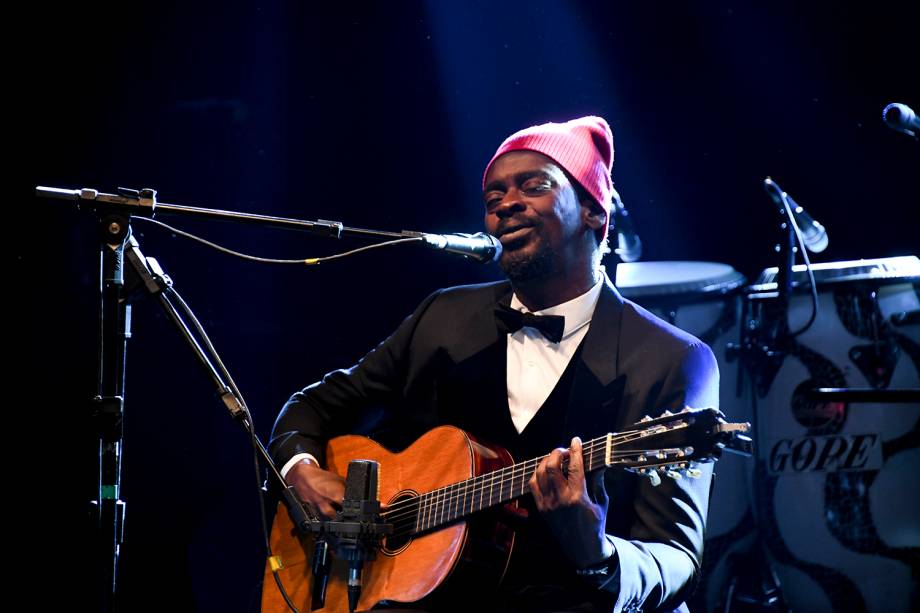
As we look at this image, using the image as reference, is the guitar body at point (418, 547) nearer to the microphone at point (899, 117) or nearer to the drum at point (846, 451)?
the microphone at point (899, 117)

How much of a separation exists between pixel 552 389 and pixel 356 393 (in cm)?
87

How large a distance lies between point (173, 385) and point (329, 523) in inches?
76.4

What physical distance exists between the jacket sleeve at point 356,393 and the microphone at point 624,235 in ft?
3.86

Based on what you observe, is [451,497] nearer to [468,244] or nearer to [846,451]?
[468,244]

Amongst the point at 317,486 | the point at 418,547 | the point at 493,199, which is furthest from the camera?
the point at 493,199

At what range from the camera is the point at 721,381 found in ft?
15.2

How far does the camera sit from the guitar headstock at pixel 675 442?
2.20m

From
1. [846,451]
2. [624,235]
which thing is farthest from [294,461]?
[846,451]

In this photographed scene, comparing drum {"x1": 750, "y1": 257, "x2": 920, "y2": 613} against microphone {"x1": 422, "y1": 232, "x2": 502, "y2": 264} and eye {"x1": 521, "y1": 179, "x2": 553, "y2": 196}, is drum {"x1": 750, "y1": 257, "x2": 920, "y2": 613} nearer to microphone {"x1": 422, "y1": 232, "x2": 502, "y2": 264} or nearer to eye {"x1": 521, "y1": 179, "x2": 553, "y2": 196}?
eye {"x1": 521, "y1": 179, "x2": 553, "y2": 196}

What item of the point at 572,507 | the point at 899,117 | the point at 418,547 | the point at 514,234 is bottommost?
the point at 418,547

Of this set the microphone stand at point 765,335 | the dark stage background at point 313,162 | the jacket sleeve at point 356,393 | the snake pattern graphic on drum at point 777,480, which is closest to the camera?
the jacket sleeve at point 356,393

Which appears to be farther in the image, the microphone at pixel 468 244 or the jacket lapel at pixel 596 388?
the jacket lapel at pixel 596 388

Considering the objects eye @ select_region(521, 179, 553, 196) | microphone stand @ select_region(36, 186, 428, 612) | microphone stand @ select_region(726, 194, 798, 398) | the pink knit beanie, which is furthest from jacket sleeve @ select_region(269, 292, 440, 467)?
microphone stand @ select_region(726, 194, 798, 398)

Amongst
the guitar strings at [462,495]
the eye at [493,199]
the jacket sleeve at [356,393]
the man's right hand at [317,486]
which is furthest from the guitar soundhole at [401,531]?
the eye at [493,199]
